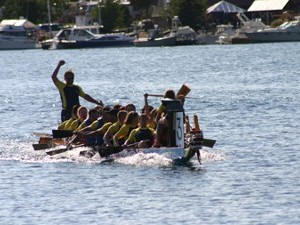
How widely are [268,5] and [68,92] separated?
373 feet

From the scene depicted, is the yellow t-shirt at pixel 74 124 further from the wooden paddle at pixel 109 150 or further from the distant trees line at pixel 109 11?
the distant trees line at pixel 109 11

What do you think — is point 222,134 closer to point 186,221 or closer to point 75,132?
point 75,132

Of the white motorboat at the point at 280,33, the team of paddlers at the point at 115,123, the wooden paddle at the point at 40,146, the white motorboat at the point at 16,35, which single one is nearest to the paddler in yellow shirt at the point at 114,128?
the team of paddlers at the point at 115,123

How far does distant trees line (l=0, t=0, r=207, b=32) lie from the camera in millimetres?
144125

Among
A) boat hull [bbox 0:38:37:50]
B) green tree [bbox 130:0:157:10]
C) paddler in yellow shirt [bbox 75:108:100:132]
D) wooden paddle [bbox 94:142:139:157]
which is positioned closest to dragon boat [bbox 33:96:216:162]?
wooden paddle [bbox 94:142:139:157]

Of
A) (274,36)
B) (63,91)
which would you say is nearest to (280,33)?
(274,36)

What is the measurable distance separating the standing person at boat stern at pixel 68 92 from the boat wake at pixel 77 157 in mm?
1269

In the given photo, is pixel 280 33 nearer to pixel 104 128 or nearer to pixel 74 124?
pixel 74 124

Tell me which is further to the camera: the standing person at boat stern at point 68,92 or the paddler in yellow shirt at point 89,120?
the standing person at boat stern at point 68,92

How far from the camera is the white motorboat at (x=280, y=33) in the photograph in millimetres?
130875

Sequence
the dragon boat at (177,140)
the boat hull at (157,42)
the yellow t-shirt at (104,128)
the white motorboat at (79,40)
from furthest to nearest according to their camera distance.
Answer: the boat hull at (157,42), the white motorboat at (79,40), the yellow t-shirt at (104,128), the dragon boat at (177,140)

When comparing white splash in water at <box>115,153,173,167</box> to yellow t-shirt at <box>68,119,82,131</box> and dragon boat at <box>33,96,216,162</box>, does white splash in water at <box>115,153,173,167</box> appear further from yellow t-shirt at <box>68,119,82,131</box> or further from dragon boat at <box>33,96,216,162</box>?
yellow t-shirt at <box>68,119,82,131</box>

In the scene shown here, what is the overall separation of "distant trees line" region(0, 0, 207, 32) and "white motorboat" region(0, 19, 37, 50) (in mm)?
8099

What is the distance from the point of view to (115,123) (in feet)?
107
